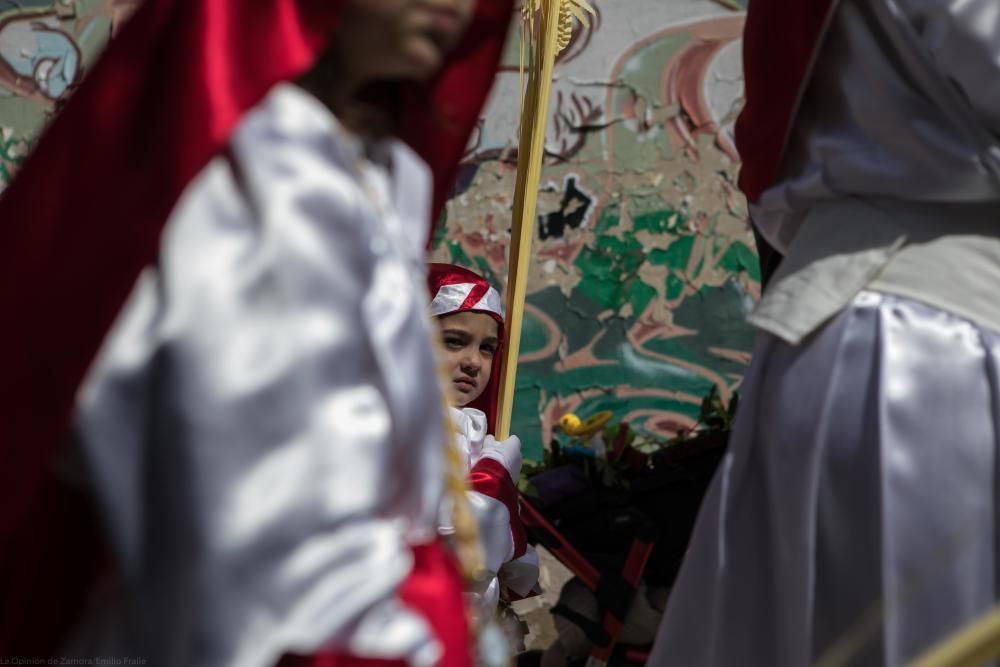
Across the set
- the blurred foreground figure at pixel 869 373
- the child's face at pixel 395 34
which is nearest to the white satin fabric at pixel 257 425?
the child's face at pixel 395 34

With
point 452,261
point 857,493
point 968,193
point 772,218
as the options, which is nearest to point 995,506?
point 857,493

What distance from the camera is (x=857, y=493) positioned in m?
1.79

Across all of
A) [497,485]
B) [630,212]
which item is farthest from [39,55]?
[497,485]

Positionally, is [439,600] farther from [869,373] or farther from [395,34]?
[869,373]

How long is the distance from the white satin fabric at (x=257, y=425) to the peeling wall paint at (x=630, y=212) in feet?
13.0

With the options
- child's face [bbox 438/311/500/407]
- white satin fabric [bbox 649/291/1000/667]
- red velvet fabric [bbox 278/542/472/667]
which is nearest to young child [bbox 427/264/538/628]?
child's face [bbox 438/311/500/407]

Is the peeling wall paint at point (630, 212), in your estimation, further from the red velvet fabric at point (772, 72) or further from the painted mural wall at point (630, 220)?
the red velvet fabric at point (772, 72)

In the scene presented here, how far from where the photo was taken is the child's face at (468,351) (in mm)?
3270

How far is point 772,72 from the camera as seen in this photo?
Result: 2020 millimetres

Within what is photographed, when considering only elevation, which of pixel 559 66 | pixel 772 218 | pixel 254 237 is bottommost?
pixel 559 66

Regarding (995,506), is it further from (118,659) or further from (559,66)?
(559,66)

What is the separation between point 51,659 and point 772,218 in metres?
1.40

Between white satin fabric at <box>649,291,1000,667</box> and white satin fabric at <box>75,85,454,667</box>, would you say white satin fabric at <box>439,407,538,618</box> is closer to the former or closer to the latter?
white satin fabric at <box>649,291,1000,667</box>

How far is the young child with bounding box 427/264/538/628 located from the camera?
290cm
